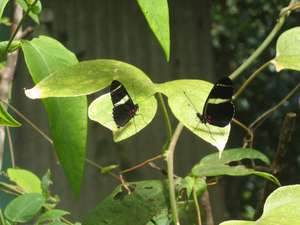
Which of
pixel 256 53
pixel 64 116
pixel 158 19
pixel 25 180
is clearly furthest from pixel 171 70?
pixel 158 19

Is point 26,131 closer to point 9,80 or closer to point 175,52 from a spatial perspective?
point 175,52

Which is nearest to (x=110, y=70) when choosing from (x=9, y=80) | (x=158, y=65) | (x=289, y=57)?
(x=289, y=57)

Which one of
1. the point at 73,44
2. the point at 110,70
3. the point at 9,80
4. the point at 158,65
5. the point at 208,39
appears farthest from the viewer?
the point at 208,39

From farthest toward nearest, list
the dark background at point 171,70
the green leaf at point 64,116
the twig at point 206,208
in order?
the dark background at point 171,70 < the twig at point 206,208 < the green leaf at point 64,116

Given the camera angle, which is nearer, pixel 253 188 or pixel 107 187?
pixel 107 187

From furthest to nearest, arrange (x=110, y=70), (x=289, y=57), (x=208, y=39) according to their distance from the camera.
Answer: (x=208, y=39) → (x=289, y=57) → (x=110, y=70)

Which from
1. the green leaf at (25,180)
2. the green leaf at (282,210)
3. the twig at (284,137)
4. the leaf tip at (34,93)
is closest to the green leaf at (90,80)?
the leaf tip at (34,93)

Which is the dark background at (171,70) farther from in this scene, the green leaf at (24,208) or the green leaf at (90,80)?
the green leaf at (90,80)
